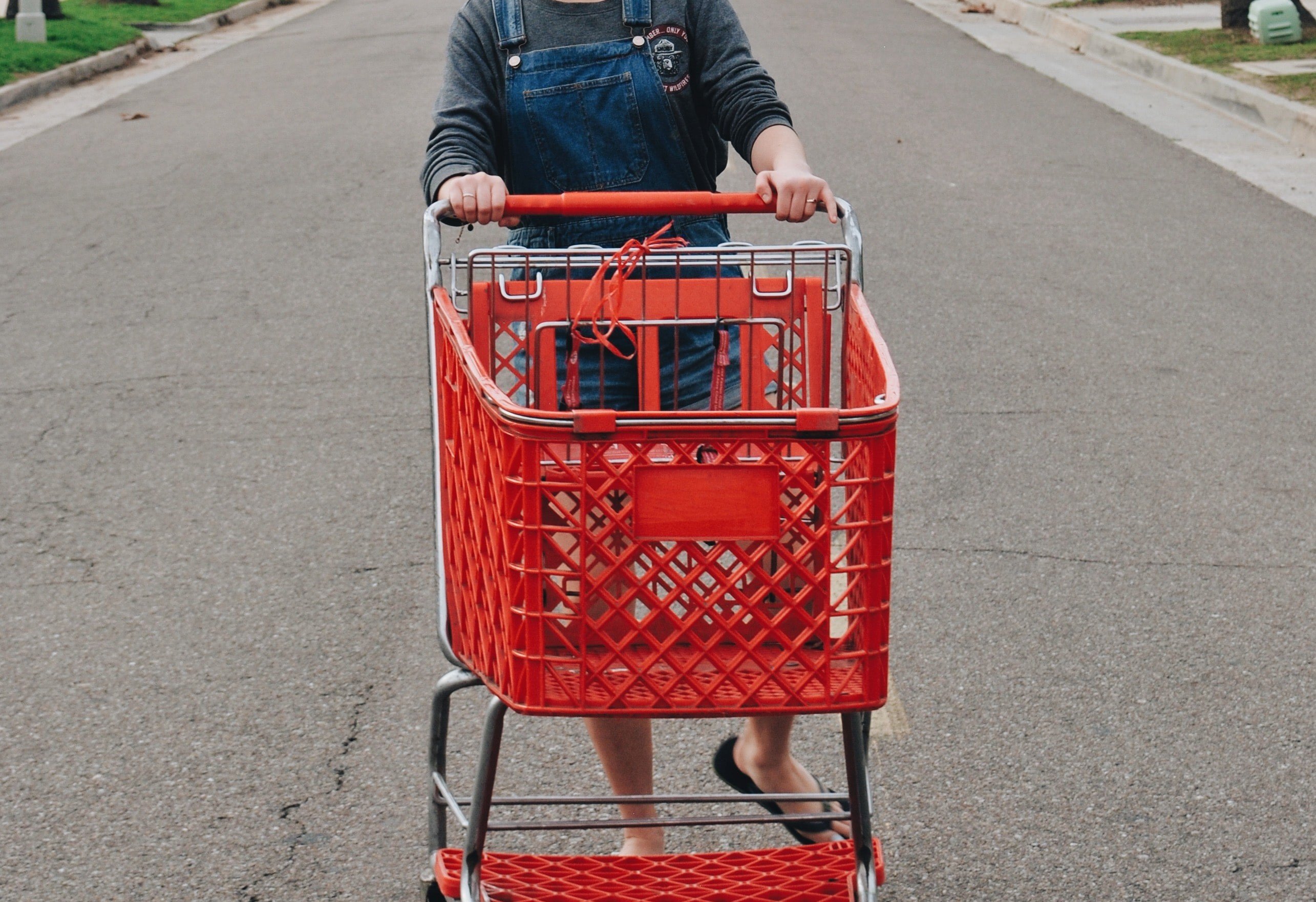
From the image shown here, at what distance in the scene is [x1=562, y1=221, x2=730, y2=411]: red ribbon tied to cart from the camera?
265 centimetres

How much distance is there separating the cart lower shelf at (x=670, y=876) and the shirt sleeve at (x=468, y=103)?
122cm

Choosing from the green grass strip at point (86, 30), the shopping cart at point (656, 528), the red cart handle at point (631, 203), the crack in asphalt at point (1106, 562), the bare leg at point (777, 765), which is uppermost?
the red cart handle at point (631, 203)

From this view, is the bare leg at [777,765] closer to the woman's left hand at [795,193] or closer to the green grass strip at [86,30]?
the woman's left hand at [795,193]

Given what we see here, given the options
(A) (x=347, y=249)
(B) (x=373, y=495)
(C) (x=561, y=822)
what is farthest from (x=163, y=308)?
(C) (x=561, y=822)

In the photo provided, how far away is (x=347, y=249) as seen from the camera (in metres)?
8.93

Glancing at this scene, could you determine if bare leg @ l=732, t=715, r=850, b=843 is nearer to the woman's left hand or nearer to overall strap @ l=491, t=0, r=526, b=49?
the woman's left hand

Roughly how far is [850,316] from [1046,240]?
652cm

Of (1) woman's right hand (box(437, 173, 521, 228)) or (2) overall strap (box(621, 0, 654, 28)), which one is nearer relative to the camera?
(1) woman's right hand (box(437, 173, 521, 228))

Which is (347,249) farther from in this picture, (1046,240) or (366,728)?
(366,728)

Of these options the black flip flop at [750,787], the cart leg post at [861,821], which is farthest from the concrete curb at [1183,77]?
the cart leg post at [861,821]

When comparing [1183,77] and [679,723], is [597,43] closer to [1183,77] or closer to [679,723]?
[679,723]

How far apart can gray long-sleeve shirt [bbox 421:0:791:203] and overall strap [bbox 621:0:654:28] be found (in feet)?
0.04

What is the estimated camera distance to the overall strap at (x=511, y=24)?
116 inches

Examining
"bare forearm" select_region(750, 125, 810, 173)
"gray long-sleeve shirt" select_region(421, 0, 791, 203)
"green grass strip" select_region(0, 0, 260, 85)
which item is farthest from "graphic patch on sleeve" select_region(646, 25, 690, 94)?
"green grass strip" select_region(0, 0, 260, 85)
